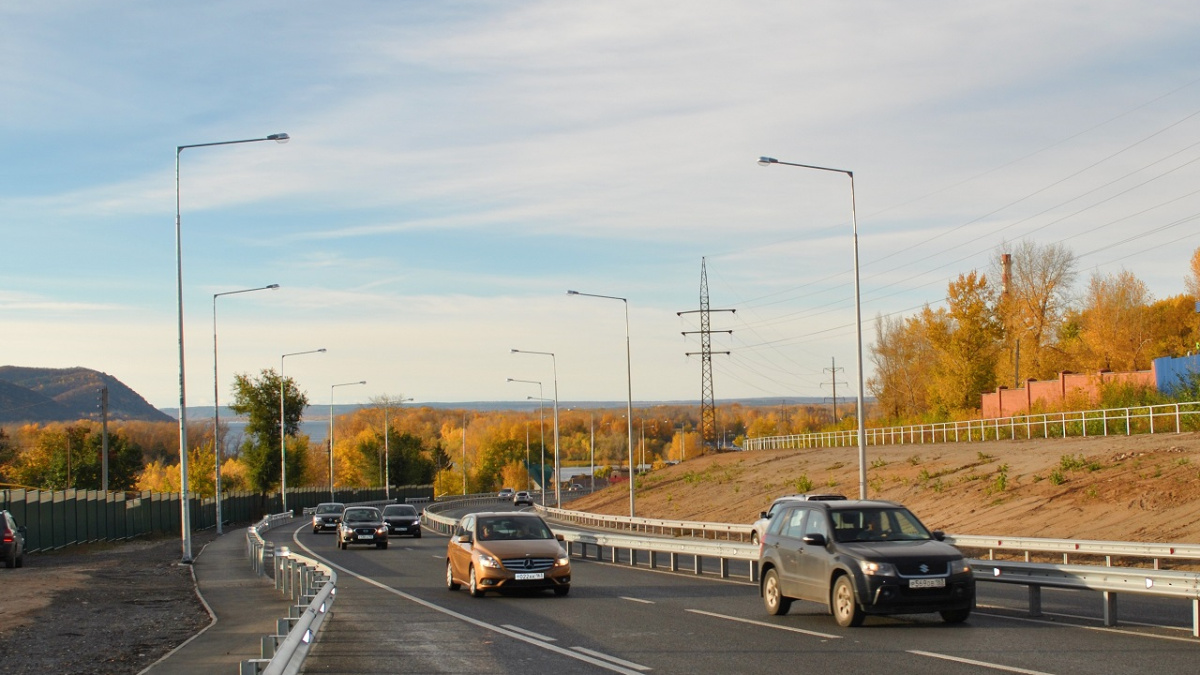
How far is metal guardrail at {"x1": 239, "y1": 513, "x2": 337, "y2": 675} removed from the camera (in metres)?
10.0

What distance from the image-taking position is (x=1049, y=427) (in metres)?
50.9

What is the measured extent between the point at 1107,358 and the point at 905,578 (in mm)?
65713

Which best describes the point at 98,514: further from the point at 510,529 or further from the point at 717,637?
the point at 717,637

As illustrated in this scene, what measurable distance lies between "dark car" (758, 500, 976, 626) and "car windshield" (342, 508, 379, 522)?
27.8 meters

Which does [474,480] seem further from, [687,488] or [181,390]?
[181,390]

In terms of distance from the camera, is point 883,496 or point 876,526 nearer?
point 876,526

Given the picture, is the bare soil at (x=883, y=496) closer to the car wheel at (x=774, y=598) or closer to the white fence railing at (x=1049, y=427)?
the white fence railing at (x=1049, y=427)

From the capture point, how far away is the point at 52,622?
62.0ft

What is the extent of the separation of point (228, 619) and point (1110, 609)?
12439 millimetres

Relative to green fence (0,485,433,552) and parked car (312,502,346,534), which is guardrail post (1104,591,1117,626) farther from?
parked car (312,502,346,534)

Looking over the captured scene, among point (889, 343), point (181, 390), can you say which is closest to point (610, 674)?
point (181, 390)

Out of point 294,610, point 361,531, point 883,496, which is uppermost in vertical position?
point 294,610

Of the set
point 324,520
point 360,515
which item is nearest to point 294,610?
point 360,515

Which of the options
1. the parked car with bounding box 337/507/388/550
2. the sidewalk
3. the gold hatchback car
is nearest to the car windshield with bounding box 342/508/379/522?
the parked car with bounding box 337/507/388/550
